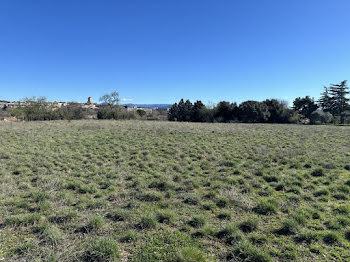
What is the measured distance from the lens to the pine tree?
4200cm

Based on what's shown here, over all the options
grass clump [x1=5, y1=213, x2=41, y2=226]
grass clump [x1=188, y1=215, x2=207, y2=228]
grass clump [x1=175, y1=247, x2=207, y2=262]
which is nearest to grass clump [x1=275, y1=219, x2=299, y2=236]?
grass clump [x1=188, y1=215, x2=207, y2=228]

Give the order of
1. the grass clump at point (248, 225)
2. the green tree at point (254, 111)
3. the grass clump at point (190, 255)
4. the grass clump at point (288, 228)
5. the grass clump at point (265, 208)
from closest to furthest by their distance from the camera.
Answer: the grass clump at point (190, 255) < the grass clump at point (288, 228) < the grass clump at point (248, 225) < the grass clump at point (265, 208) < the green tree at point (254, 111)

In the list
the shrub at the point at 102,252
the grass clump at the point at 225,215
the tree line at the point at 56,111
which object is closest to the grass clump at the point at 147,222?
the shrub at the point at 102,252

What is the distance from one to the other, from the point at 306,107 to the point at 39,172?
5024cm

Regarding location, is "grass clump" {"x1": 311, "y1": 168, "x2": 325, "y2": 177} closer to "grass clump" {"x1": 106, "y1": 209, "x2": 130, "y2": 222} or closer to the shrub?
"grass clump" {"x1": 106, "y1": 209, "x2": 130, "y2": 222}

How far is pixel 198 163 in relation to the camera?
777 centimetres

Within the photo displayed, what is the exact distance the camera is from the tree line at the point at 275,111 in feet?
127

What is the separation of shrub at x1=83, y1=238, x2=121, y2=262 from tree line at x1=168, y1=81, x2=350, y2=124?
3895cm

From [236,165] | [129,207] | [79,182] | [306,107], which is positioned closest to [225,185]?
[236,165]

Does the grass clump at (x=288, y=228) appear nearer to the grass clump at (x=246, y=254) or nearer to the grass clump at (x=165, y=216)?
the grass clump at (x=246, y=254)

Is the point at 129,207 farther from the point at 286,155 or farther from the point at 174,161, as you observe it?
the point at 286,155


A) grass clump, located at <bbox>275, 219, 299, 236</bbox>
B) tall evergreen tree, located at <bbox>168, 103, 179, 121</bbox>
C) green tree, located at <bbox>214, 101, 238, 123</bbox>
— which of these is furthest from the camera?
tall evergreen tree, located at <bbox>168, 103, 179, 121</bbox>

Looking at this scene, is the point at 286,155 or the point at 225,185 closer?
the point at 225,185

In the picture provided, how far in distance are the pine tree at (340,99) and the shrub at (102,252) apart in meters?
53.4
